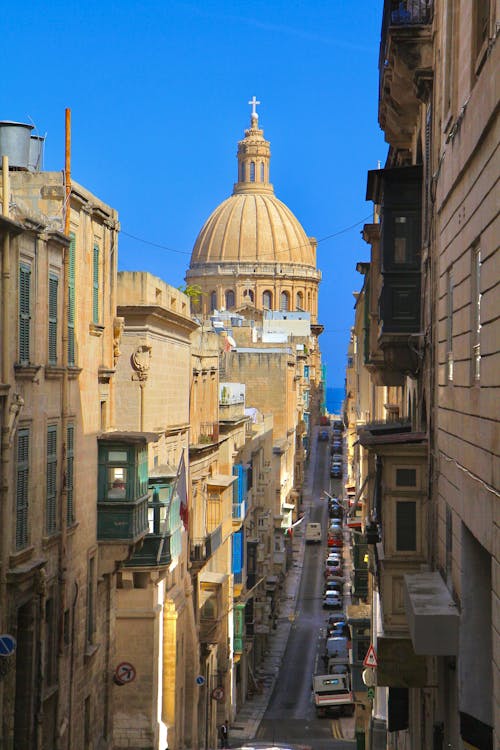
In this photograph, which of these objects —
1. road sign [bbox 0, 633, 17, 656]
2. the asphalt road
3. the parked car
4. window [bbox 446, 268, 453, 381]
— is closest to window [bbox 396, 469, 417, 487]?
window [bbox 446, 268, 453, 381]

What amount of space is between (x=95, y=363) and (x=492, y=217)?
13.9 m

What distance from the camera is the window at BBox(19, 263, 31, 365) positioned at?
18.3 meters

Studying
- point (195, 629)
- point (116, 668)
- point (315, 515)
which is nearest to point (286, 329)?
point (315, 515)

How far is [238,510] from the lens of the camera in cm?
4803

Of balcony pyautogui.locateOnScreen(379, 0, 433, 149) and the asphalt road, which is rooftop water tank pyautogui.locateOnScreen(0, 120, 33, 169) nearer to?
balcony pyautogui.locateOnScreen(379, 0, 433, 149)

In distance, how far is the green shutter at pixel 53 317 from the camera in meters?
20.2

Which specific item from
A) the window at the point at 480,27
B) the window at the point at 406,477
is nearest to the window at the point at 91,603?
the window at the point at 406,477

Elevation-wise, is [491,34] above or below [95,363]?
above

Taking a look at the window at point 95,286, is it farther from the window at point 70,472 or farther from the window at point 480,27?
the window at point 480,27

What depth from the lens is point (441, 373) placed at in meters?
16.5

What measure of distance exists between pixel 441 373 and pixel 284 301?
124m

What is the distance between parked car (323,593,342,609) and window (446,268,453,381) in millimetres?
52381

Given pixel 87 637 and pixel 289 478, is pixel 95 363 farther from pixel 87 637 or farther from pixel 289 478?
pixel 289 478

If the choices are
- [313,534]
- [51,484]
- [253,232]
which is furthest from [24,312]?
[253,232]
